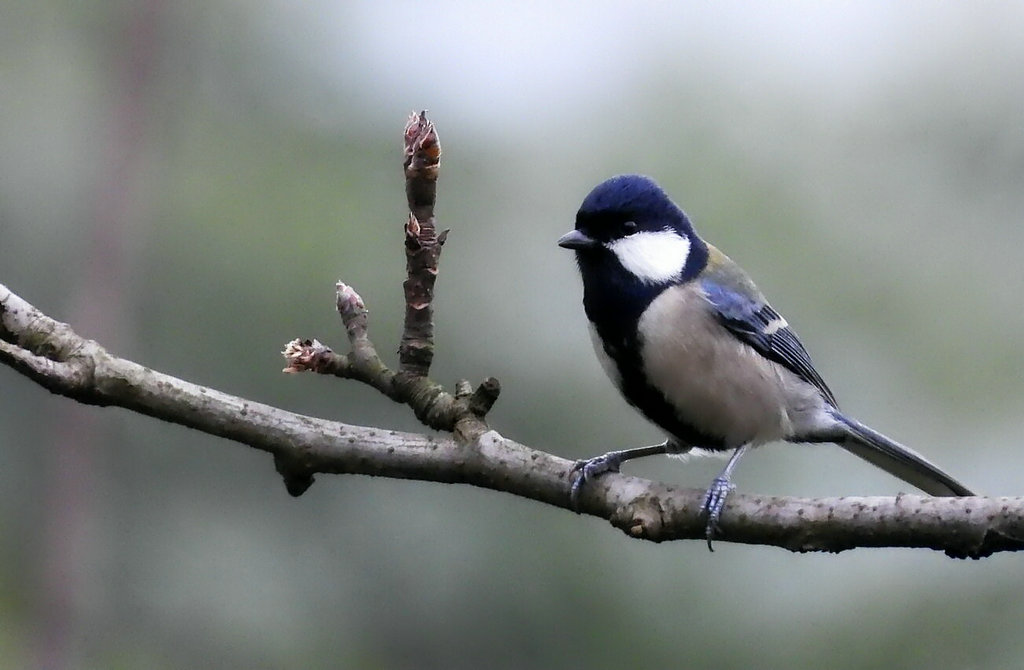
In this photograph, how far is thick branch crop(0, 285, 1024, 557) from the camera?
877 mm

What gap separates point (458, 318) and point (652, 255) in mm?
492

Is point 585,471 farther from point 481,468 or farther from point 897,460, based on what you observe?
point 897,460

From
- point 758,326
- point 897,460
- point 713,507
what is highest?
point 758,326

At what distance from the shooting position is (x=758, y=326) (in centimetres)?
148

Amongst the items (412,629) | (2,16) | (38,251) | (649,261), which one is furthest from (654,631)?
(2,16)

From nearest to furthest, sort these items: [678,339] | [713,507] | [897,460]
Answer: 1. [713,507]
2. [678,339]
3. [897,460]

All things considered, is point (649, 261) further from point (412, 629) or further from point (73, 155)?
point (73, 155)

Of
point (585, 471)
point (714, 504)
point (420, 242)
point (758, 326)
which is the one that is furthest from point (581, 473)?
point (758, 326)

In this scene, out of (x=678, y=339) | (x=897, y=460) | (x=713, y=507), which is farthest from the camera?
(x=897, y=460)

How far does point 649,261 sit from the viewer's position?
1.38 meters

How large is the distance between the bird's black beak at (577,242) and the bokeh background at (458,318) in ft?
1.25

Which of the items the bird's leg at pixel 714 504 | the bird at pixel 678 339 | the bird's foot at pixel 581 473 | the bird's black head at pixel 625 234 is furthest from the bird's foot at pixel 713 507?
the bird's black head at pixel 625 234

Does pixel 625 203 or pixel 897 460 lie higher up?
pixel 625 203

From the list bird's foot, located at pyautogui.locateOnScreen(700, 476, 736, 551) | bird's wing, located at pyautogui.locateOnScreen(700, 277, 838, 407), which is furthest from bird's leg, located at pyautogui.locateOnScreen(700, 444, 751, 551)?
bird's wing, located at pyautogui.locateOnScreen(700, 277, 838, 407)
